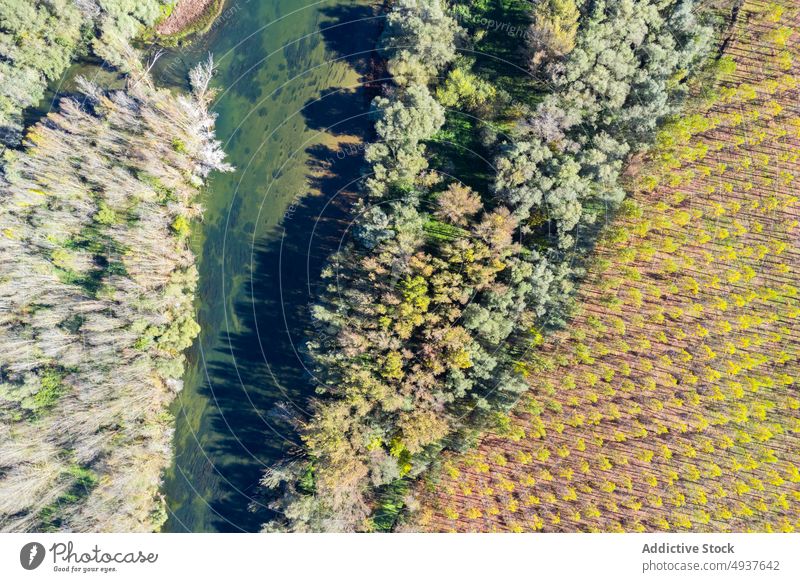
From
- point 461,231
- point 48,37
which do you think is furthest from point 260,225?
point 48,37

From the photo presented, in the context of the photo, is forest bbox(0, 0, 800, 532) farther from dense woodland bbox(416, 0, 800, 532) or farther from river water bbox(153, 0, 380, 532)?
river water bbox(153, 0, 380, 532)

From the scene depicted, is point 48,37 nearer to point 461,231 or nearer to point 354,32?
point 354,32

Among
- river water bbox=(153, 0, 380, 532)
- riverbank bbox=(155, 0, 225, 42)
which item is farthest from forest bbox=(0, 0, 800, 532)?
riverbank bbox=(155, 0, 225, 42)

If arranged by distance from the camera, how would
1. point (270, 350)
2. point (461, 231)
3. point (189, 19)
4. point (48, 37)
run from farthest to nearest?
point (189, 19)
point (270, 350)
point (48, 37)
point (461, 231)

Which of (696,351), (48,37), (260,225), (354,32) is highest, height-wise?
(354,32)

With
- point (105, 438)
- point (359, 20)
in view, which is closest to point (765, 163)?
point (359, 20)
